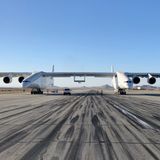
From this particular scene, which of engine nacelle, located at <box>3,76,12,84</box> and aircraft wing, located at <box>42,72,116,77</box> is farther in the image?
aircraft wing, located at <box>42,72,116,77</box>

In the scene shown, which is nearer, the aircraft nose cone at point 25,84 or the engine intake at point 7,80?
the aircraft nose cone at point 25,84

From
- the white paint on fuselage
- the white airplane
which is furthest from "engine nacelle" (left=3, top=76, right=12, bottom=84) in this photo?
the white paint on fuselage

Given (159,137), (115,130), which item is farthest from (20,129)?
(159,137)

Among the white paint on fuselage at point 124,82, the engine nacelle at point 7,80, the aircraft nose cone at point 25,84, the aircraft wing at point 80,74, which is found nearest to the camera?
the aircraft nose cone at point 25,84

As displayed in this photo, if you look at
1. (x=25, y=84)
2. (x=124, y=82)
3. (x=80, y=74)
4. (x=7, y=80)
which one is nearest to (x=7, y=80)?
(x=7, y=80)

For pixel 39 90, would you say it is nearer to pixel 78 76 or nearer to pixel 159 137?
pixel 78 76

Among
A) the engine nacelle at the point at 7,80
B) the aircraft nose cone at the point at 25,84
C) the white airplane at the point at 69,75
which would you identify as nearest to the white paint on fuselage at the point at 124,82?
the white airplane at the point at 69,75

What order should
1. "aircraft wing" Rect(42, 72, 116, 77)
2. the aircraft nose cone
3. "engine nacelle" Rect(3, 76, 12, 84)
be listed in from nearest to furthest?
the aircraft nose cone
"engine nacelle" Rect(3, 76, 12, 84)
"aircraft wing" Rect(42, 72, 116, 77)

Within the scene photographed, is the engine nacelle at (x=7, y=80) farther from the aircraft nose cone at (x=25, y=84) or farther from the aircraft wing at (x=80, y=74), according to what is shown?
the aircraft wing at (x=80, y=74)

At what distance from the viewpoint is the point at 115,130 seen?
10188mm

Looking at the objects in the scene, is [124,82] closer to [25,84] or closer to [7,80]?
[25,84]

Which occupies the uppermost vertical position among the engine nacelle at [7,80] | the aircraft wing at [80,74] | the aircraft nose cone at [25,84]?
the aircraft wing at [80,74]

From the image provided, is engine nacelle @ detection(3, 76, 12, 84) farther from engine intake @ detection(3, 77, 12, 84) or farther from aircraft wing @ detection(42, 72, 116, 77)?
aircraft wing @ detection(42, 72, 116, 77)

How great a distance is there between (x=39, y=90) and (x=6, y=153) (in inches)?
2146
